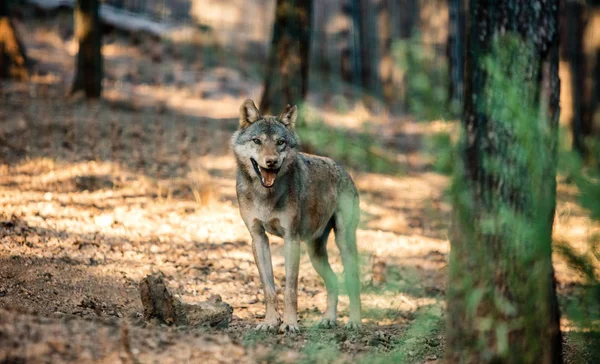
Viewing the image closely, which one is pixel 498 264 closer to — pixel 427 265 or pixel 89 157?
pixel 427 265

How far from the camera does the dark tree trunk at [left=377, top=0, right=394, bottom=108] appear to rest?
28938mm

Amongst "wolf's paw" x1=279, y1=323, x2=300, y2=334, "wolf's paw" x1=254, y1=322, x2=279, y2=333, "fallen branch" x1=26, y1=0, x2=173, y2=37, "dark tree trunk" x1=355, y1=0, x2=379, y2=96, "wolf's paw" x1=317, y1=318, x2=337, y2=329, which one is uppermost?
"fallen branch" x1=26, y1=0, x2=173, y2=37

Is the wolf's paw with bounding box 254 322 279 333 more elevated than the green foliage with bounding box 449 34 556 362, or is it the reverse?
the green foliage with bounding box 449 34 556 362

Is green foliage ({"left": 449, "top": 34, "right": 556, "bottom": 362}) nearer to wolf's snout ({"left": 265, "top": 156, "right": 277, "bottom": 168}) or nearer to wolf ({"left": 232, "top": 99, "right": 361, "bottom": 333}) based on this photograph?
wolf ({"left": 232, "top": 99, "right": 361, "bottom": 333})

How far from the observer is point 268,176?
24.8 ft

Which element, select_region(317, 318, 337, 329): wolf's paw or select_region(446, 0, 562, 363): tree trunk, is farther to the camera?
select_region(317, 318, 337, 329): wolf's paw

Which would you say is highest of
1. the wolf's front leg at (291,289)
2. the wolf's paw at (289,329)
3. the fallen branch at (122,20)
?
the fallen branch at (122,20)

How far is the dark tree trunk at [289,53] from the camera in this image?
1430 cm

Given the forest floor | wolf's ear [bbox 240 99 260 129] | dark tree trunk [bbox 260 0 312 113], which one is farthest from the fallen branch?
wolf's ear [bbox 240 99 260 129]

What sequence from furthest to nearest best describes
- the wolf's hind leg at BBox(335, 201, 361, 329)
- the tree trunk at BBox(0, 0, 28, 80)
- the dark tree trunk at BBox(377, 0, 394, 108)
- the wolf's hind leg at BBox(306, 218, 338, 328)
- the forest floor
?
the dark tree trunk at BBox(377, 0, 394, 108) → the tree trunk at BBox(0, 0, 28, 80) → the wolf's hind leg at BBox(335, 201, 361, 329) → the wolf's hind leg at BBox(306, 218, 338, 328) → the forest floor

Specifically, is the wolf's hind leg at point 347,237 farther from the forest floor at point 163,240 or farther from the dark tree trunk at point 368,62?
the dark tree trunk at point 368,62

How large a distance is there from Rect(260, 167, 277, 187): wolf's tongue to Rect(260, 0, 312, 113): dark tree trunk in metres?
6.77

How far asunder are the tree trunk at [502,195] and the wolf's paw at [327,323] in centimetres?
314

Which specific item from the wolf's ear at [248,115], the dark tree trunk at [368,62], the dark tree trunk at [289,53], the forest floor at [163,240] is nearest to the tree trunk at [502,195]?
the forest floor at [163,240]
